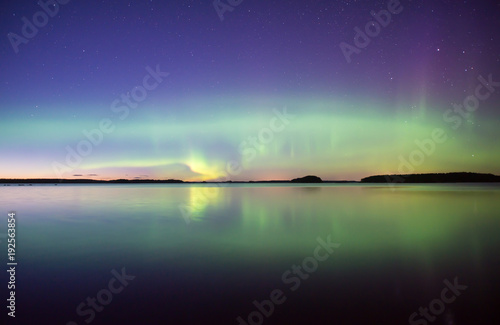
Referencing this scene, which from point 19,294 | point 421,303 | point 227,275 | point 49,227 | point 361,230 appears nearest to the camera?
point 421,303

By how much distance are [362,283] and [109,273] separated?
6.27 m

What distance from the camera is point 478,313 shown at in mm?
5703

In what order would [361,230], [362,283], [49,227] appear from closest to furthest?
1. [362,283]
2. [361,230]
3. [49,227]

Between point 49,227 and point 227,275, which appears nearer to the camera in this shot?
point 227,275

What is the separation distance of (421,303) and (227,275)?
4276 millimetres

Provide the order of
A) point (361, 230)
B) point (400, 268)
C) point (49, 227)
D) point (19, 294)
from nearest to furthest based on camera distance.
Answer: point (19, 294)
point (400, 268)
point (361, 230)
point (49, 227)

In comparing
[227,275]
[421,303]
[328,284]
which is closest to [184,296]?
[227,275]

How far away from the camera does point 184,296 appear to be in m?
6.50

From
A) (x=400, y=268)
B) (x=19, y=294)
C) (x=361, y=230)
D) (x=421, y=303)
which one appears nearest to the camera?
(x=421, y=303)

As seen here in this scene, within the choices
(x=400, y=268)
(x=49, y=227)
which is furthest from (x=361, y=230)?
(x=49, y=227)

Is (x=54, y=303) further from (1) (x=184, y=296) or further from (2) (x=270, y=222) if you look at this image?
(2) (x=270, y=222)

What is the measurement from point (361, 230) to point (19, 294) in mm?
12686

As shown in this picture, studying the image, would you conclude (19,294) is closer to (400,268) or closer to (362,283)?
(362,283)

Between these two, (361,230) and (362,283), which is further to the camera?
(361,230)
